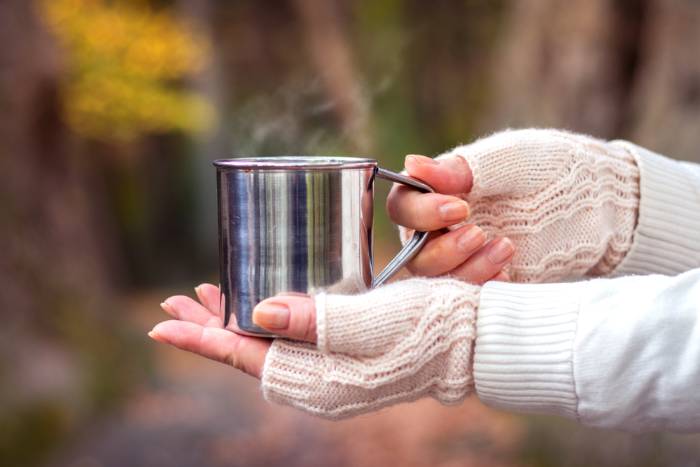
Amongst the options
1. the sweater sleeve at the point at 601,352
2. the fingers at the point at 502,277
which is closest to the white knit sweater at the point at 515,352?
the sweater sleeve at the point at 601,352

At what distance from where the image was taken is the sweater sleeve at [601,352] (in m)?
1.15

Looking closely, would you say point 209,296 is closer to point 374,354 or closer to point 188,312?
point 188,312

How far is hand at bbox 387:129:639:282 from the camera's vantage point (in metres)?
1.37

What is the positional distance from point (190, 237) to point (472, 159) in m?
8.64

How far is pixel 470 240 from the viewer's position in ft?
4.39

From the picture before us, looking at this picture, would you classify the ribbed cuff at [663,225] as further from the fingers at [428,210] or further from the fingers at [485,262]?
the fingers at [428,210]

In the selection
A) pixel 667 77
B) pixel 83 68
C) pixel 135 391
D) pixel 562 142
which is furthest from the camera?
pixel 83 68

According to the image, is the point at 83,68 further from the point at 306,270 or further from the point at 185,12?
the point at 306,270

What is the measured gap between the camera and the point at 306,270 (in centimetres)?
116

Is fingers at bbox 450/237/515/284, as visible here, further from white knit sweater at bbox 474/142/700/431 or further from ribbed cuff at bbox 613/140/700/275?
ribbed cuff at bbox 613/140/700/275

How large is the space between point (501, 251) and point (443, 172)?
0.50ft

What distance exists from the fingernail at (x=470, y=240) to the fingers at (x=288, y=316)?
0.95 feet

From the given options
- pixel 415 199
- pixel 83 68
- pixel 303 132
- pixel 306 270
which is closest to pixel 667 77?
pixel 415 199

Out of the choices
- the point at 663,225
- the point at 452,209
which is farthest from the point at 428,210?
the point at 663,225
